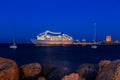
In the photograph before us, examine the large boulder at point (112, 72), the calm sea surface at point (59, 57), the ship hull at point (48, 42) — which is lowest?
the calm sea surface at point (59, 57)

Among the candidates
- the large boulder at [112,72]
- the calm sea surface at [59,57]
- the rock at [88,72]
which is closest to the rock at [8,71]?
the rock at [88,72]

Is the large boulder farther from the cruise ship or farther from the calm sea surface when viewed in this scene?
the cruise ship

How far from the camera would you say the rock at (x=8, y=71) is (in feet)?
38.1

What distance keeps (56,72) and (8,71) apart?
1969 mm

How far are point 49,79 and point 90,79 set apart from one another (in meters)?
1.62

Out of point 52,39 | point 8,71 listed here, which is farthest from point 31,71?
point 52,39

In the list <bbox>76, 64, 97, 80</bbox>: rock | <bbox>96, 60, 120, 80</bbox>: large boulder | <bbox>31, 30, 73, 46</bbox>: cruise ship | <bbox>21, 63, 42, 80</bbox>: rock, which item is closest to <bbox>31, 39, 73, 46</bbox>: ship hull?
<bbox>31, 30, 73, 46</bbox>: cruise ship

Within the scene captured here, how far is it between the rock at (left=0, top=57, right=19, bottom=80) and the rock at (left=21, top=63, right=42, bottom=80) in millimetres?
1037

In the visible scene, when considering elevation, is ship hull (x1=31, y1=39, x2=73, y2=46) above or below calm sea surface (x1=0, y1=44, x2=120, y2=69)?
above

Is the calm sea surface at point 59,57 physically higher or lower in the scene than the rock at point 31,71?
lower

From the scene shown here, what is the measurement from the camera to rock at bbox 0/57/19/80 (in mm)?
11624

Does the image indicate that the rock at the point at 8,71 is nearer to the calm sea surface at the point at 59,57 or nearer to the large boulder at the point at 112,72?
the large boulder at the point at 112,72

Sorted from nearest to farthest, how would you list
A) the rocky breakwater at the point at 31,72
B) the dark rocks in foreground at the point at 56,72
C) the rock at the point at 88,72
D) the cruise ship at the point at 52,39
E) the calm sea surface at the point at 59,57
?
the dark rocks in foreground at the point at 56,72 < the rock at the point at 88,72 < the rocky breakwater at the point at 31,72 < the calm sea surface at the point at 59,57 < the cruise ship at the point at 52,39

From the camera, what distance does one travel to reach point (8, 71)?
38.5ft
